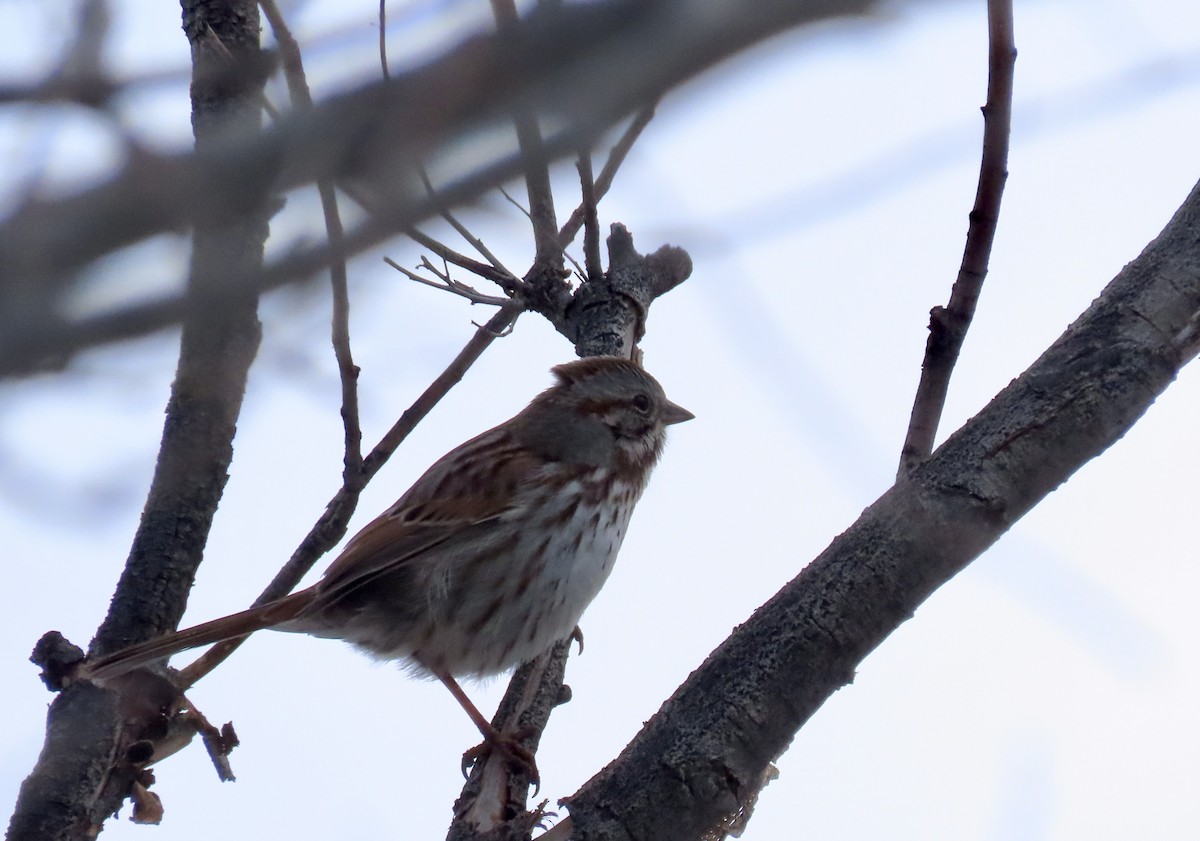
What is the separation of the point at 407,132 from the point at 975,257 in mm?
1910

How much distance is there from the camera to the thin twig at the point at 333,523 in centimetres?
422

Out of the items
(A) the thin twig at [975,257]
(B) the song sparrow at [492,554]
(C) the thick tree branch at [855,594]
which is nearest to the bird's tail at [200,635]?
(B) the song sparrow at [492,554]

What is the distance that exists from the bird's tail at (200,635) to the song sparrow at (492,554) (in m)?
0.01

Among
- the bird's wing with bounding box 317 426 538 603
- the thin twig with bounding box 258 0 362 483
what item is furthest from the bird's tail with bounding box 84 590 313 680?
the thin twig with bounding box 258 0 362 483

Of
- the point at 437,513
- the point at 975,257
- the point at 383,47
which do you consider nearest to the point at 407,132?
the point at 383,47

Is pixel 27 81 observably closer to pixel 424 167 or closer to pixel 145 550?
pixel 424 167

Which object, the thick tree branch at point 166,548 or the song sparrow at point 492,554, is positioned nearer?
the thick tree branch at point 166,548

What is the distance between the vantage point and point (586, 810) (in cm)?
285

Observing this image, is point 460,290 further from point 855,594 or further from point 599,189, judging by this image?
point 855,594

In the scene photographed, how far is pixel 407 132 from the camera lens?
166 cm

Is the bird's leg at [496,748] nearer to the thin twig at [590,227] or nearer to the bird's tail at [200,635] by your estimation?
the bird's tail at [200,635]

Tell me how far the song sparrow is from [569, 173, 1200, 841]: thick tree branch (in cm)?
195

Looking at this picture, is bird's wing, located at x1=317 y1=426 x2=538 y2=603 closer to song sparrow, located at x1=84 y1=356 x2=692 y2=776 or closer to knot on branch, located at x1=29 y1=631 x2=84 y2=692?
song sparrow, located at x1=84 y1=356 x2=692 y2=776

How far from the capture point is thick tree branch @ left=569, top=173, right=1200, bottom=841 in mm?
2805
